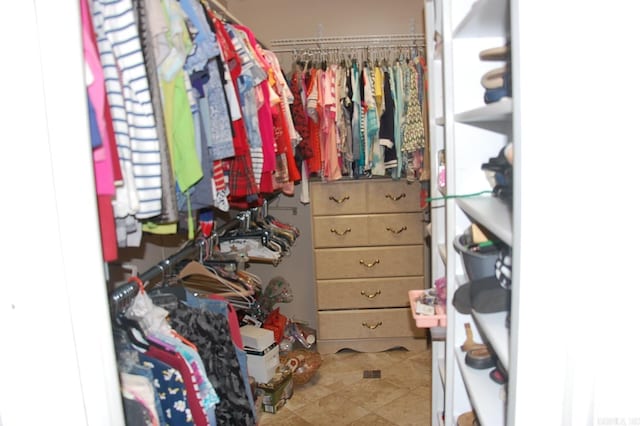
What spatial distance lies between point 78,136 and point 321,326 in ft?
8.29

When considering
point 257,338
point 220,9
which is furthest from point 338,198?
point 220,9

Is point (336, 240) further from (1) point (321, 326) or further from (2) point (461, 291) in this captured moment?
(2) point (461, 291)

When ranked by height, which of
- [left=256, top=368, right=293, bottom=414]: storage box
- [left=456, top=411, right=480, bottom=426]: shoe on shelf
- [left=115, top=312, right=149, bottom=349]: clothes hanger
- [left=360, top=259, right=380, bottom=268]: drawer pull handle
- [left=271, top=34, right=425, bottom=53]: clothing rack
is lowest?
[left=256, top=368, right=293, bottom=414]: storage box

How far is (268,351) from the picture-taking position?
2.37 m

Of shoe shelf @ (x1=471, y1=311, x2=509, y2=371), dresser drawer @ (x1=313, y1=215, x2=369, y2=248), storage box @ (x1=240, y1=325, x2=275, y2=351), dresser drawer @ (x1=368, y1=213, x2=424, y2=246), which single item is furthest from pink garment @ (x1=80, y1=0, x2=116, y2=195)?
dresser drawer @ (x1=368, y1=213, x2=424, y2=246)

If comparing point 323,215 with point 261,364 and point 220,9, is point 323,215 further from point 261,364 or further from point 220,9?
point 220,9

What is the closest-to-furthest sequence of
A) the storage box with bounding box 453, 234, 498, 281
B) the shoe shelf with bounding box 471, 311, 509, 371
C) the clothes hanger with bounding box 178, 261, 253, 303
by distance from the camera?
the shoe shelf with bounding box 471, 311, 509, 371
the storage box with bounding box 453, 234, 498, 281
the clothes hanger with bounding box 178, 261, 253, 303

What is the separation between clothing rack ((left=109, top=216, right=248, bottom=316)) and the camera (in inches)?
51.5

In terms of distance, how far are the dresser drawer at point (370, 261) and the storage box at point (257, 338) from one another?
25.3 inches

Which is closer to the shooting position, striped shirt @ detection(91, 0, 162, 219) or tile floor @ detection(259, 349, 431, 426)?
striped shirt @ detection(91, 0, 162, 219)

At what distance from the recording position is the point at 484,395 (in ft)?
3.72

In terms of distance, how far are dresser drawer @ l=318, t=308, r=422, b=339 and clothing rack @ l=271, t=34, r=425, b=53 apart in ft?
6.03

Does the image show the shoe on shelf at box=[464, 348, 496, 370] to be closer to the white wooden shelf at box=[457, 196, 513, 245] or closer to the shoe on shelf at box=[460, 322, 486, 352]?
the shoe on shelf at box=[460, 322, 486, 352]

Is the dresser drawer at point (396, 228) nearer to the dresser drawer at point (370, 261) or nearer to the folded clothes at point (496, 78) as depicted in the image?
the dresser drawer at point (370, 261)
